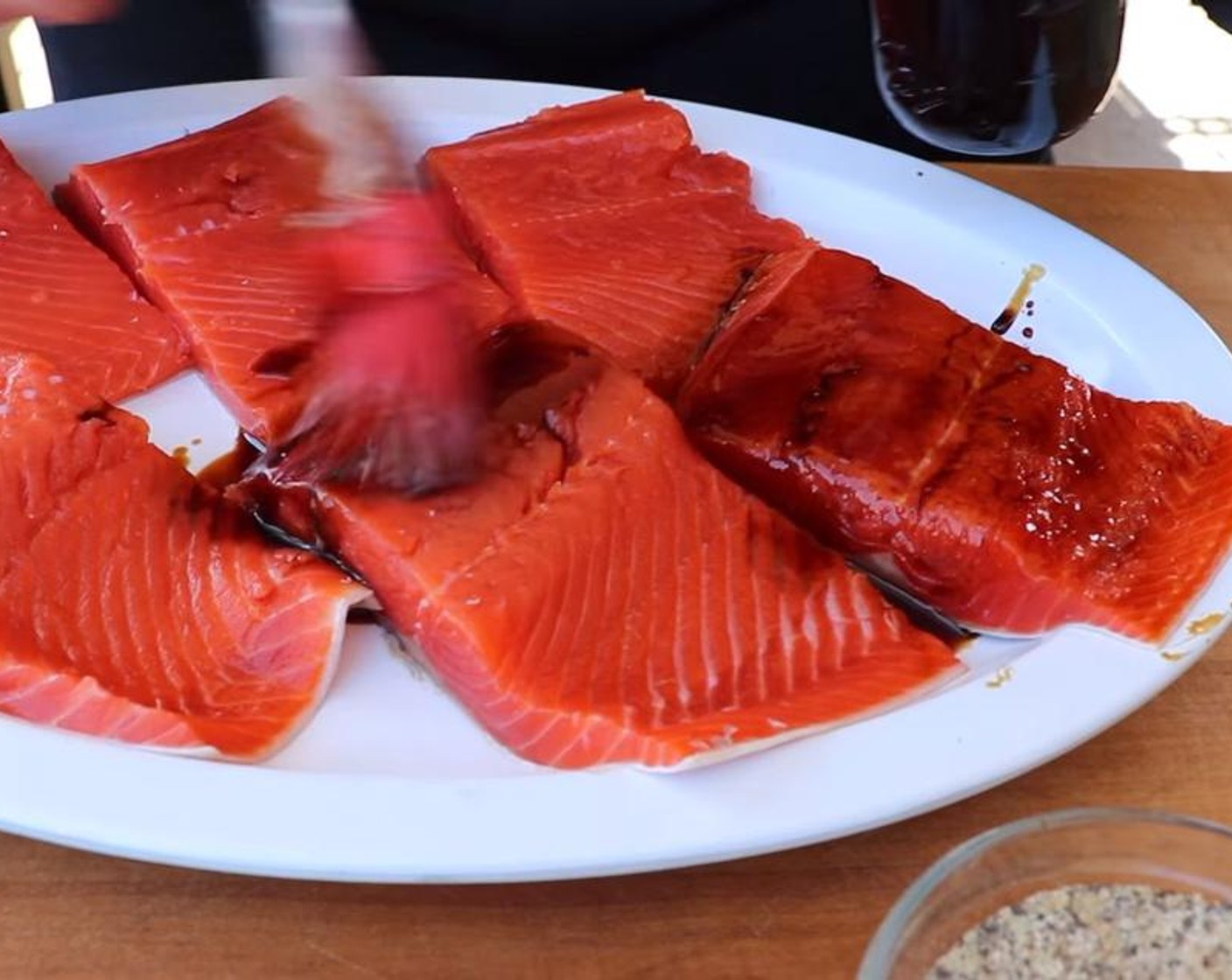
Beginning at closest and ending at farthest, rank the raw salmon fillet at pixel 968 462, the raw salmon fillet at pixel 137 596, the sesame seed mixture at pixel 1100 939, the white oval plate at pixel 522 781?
the sesame seed mixture at pixel 1100 939 → the white oval plate at pixel 522 781 → the raw salmon fillet at pixel 137 596 → the raw salmon fillet at pixel 968 462

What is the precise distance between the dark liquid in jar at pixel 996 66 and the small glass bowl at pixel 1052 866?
0.91 metres

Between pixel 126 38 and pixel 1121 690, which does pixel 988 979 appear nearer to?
pixel 1121 690

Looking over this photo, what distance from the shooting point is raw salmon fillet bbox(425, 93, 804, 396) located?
1873 mm

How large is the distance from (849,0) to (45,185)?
1342mm

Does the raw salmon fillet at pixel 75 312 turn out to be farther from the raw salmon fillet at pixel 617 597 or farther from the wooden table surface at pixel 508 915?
the wooden table surface at pixel 508 915

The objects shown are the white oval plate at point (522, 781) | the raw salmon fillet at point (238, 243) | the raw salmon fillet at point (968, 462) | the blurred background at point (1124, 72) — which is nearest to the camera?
the white oval plate at point (522, 781)

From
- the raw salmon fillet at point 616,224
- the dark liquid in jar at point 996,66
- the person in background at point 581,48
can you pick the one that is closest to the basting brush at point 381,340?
the raw salmon fillet at point 616,224

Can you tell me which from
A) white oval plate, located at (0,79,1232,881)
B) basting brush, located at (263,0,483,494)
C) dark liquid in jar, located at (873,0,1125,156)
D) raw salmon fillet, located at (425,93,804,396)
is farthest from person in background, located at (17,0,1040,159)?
white oval plate, located at (0,79,1232,881)

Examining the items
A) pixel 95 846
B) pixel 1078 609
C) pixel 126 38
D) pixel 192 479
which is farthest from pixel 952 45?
pixel 126 38

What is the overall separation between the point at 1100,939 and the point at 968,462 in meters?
0.59

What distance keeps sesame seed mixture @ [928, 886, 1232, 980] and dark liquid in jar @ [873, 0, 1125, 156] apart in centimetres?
96

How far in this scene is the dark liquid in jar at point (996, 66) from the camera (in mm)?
1639

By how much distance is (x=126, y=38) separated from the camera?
2.47 metres

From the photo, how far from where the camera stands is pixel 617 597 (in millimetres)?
1437
